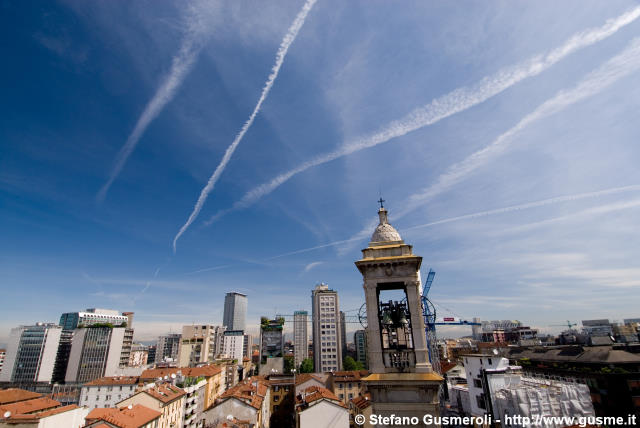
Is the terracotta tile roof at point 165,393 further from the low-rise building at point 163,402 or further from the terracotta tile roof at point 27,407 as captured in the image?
the terracotta tile roof at point 27,407

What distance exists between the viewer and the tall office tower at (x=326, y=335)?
416 ft

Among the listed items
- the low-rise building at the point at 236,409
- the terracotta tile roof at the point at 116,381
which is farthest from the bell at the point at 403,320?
the terracotta tile roof at the point at 116,381

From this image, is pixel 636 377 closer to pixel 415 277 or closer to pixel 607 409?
pixel 607 409

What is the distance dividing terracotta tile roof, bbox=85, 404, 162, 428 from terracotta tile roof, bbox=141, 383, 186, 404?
3.44 meters

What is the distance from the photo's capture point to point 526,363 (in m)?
56.3

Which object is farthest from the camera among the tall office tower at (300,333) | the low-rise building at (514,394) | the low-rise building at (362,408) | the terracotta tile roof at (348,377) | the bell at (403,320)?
the tall office tower at (300,333)

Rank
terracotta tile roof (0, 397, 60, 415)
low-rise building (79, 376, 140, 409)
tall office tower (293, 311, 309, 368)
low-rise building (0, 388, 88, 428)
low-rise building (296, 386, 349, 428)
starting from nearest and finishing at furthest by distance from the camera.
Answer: low-rise building (0, 388, 88, 428) → low-rise building (296, 386, 349, 428) → terracotta tile roof (0, 397, 60, 415) → low-rise building (79, 376, 140, 409) → tall office tower (293, 311, 309, 368)

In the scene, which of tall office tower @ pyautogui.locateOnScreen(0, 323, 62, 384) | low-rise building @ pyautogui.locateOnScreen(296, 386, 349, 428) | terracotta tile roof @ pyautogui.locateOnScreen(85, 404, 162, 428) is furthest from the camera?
tall office tower @ pyautogui.locateOnScreen(0, 323, 62, 384)

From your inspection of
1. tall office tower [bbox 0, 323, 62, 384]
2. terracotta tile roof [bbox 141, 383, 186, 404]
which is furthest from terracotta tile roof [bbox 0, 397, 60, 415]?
tall office tower [bbox 0, 323, 62, 384]

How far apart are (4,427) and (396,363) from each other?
170ft

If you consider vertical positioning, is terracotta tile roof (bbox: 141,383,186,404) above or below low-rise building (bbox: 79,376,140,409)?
above

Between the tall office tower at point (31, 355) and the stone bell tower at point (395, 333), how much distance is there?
13968 cm

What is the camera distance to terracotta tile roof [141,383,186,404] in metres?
47.6

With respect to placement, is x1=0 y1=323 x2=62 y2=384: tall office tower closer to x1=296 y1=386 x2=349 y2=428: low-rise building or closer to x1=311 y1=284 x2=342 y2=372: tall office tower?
x1=311 y1=284 x2=342 y2=372: tall office tower
